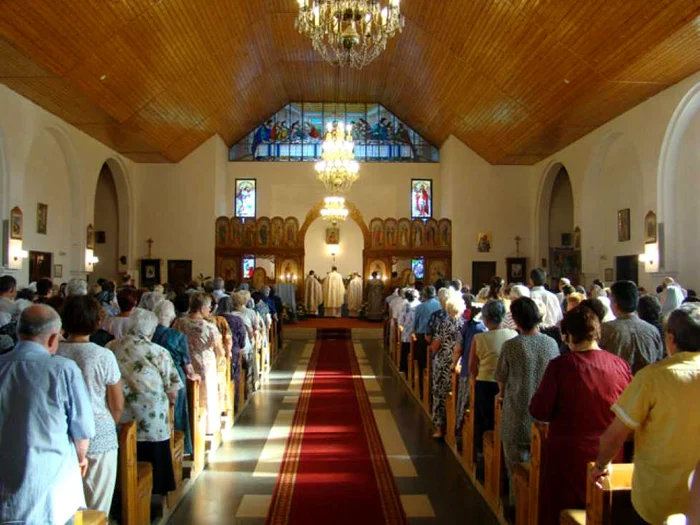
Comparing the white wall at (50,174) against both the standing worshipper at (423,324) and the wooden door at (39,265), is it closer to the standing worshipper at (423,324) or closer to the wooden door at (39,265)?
the wooden door at (39,265)

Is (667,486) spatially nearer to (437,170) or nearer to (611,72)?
(611,72)

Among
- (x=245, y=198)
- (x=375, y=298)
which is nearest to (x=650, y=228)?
(x=375, y=298)

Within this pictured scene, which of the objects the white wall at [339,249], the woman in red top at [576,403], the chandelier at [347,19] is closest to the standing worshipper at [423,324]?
the chandelier at [347,19]

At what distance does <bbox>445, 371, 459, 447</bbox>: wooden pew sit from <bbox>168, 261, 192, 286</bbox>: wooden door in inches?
618

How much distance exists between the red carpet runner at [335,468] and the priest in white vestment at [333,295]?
39.9 ft

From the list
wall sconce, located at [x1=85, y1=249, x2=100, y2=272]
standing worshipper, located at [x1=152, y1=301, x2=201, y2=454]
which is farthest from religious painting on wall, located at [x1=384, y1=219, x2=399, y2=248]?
standing worshipper, located at [x1=152, y1=301, x2=201, y2=454]

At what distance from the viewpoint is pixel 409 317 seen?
1062 cm

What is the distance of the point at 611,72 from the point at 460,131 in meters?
8.76

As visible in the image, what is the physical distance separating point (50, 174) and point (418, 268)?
11.2 metres

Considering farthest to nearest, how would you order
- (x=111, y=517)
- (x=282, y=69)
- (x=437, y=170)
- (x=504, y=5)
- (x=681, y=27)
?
(x=437, y=170) < (x=282, y=69) < (x=504, y=5) < (x=681, y=27) < (x=111, y=517)

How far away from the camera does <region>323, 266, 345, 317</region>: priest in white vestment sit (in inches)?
892

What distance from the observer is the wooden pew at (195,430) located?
5.75m

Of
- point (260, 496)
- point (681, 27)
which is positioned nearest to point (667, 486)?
point (260, 496)

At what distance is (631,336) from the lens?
16.0ft
